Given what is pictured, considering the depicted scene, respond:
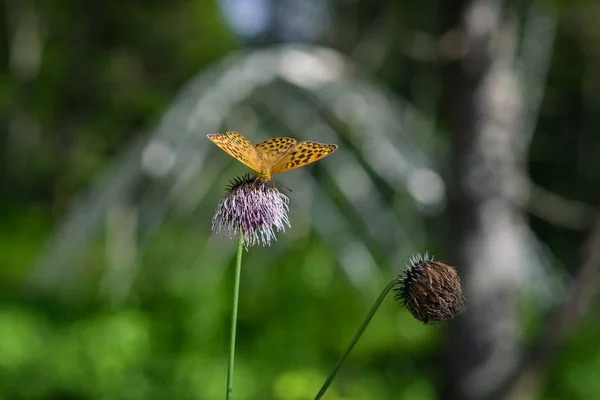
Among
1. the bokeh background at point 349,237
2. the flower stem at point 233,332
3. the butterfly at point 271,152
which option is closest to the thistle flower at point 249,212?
the butterfly at point 271,152

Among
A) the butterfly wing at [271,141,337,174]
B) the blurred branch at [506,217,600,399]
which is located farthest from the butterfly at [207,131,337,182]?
the blurred branch at [506,217,600,399]

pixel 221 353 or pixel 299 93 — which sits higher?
pixel 299 93

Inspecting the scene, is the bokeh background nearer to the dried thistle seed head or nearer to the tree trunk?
the tree trunk

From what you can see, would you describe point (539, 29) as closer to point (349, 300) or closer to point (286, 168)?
point (349, 300)

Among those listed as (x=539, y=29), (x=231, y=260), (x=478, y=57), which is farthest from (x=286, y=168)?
(x=539, y=29)

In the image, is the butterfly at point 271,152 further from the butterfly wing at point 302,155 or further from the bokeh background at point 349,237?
the bokeh background at point 349,237

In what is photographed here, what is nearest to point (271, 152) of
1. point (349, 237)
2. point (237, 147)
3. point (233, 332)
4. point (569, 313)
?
point (237, 147)
